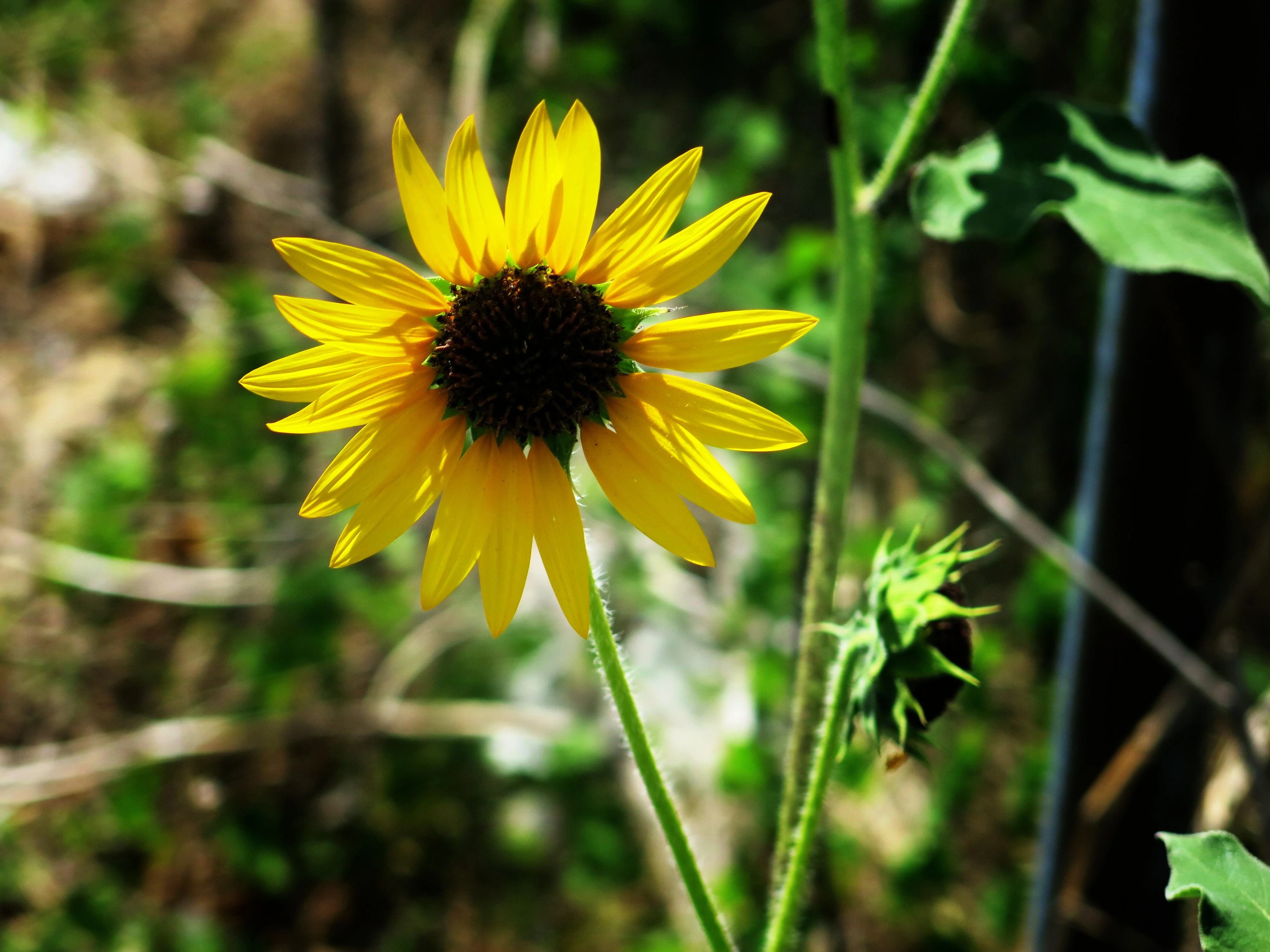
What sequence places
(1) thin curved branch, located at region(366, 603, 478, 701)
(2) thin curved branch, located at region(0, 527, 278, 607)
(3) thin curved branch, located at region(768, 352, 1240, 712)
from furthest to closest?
(2) thin curved branch, located at region(0, 527, 278, 607), (1) thin curved branch, located at region(366, 603, 478, 701), (3) thin curved branch, located at region(768, 352, 1240, 712)

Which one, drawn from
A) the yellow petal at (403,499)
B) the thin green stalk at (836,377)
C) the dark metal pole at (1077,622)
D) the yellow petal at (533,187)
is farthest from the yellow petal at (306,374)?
the dark metal pole at (1077,622)

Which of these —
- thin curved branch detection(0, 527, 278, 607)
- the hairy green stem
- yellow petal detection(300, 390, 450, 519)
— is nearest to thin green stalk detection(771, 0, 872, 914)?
the hairy green stem

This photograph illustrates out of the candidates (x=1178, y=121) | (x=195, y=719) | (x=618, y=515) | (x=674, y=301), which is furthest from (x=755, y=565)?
(x=195, y=719)

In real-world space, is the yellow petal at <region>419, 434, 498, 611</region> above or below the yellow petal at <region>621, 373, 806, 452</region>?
below

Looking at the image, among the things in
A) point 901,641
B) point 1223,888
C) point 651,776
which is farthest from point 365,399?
point 1223,888

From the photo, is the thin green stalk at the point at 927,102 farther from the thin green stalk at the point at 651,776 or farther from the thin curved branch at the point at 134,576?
the thin curved branch at the point at 134,576

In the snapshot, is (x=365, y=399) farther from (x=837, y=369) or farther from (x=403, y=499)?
(x=837, y=369)

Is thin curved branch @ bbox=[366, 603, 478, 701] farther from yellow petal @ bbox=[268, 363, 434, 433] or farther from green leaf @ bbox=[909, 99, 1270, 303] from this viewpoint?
green leaf @ bbox=[909, 99, 1270, 303]
